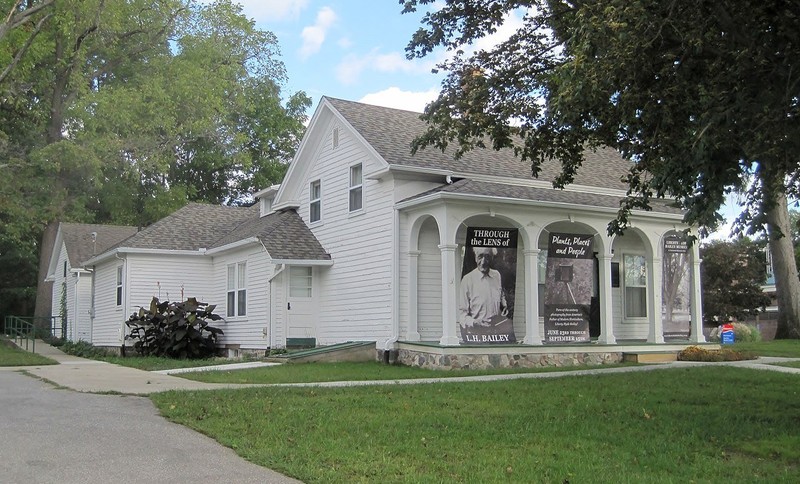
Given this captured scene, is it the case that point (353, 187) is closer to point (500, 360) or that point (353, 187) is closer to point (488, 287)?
point (488, 287)

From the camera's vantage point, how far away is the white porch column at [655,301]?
19.9 meters

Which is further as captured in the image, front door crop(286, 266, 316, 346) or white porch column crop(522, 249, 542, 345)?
front door crop(286, 266, 316, 346)

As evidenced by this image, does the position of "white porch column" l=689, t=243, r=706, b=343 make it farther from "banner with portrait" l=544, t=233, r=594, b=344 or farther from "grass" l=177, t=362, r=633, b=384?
"grass" l=177, t=362, r=633, b=384

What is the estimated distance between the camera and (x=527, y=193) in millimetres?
18359

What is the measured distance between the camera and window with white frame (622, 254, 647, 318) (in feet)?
70.8

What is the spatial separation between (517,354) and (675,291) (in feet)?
18.9

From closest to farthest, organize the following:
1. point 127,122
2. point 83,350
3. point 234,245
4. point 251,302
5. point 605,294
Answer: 1. point 605,294
2. point 251,302
3. point 234,245
4. point 83,350
5. point 127,122

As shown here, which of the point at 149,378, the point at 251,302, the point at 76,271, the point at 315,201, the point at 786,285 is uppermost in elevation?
the point at 315,201

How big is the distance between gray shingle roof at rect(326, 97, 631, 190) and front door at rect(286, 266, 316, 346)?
14.3 ft

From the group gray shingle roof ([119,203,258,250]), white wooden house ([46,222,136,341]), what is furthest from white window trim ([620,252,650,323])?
white wooden house ([46,222,136,341])

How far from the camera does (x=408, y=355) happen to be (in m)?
17.8

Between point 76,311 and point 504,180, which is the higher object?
point 504,180

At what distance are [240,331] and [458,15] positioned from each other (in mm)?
13279

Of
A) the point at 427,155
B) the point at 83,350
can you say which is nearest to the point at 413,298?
the point at 427,155
